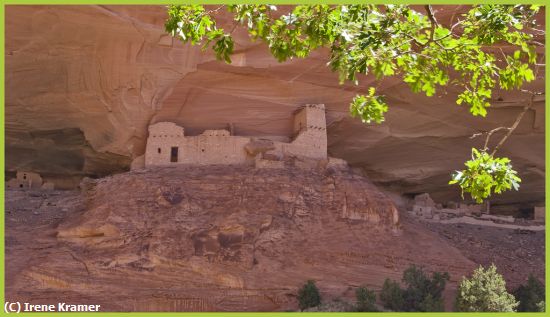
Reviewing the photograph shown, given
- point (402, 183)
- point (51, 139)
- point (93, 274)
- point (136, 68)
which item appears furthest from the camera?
point (402, 183)

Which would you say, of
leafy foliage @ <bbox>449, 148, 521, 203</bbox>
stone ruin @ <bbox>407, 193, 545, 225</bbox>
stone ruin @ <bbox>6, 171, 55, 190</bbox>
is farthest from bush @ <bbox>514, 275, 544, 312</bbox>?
stone ruin @ <bbox>6, 171, 55, 190</bbox>

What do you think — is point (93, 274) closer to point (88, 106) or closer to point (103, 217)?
point (103, 217)

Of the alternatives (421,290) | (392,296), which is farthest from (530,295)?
(392,296)

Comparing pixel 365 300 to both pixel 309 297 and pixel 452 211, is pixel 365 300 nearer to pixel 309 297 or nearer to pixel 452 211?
pixel 309 297

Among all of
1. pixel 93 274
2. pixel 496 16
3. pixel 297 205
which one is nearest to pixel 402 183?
pixel 297 205

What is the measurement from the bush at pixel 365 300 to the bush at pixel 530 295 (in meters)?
3.58

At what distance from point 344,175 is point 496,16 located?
41.1 ft

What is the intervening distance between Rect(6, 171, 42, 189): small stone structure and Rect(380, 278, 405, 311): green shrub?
1090 centimetres

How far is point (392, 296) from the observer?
17000 mm

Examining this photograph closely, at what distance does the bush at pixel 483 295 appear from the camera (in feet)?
54.6

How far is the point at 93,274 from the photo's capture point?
1741 centimetres

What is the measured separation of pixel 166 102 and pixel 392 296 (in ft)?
24.7

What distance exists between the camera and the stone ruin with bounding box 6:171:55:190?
23281 millimetres

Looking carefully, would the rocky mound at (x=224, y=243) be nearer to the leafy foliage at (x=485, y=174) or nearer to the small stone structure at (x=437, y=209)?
the small stone structure at (x=437, y=209)
